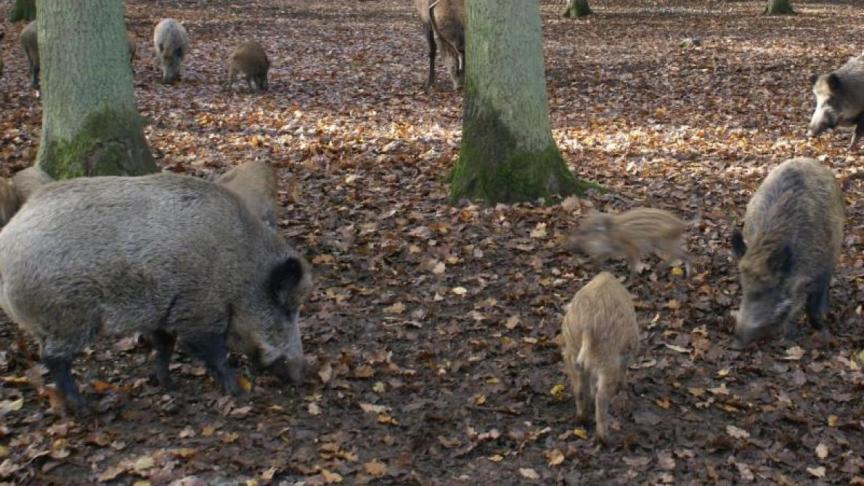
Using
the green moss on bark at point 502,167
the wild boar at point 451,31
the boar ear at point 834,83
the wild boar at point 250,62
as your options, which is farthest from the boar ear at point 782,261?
the wild boar at point 250,62

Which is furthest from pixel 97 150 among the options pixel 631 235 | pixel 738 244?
pixel 738 244

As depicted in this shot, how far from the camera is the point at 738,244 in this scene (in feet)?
21.8

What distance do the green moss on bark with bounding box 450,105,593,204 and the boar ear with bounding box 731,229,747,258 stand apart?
2.32m

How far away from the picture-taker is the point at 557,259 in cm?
770

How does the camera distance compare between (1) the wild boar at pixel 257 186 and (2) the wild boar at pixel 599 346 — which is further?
(1) the wild boar at pixel 257 186

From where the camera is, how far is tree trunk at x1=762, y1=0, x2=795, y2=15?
87.5ft

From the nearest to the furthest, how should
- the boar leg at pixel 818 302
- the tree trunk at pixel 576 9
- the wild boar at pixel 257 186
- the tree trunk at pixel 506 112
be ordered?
the boar leg at pixel 818 302
the wild boar at pixel 257 186
the tree trunk at pixel 506 112
the tree trunk at pixel 576 9

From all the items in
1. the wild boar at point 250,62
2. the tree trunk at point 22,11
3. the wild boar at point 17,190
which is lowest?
the wild boar at point 17,190

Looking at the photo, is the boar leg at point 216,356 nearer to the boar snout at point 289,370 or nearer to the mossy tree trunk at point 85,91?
the boar snout at point 289,370

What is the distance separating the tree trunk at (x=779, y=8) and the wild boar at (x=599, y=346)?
24.3 metres

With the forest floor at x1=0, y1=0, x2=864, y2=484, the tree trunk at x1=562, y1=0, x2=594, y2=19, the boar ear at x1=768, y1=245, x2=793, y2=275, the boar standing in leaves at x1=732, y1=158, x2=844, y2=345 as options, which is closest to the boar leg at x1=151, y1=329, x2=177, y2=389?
the forest floor at x1=0, y1=0, x2=864, y2=484

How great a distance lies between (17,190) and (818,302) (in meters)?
6.32

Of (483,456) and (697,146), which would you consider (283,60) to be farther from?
(483,456)

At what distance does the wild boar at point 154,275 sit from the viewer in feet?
16.4
